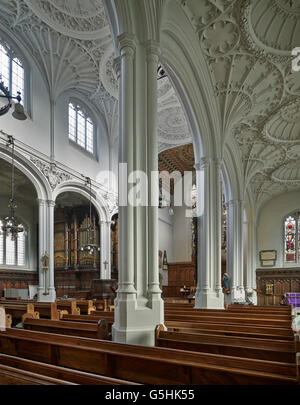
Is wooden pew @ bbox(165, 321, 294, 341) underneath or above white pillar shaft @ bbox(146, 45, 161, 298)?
underneath

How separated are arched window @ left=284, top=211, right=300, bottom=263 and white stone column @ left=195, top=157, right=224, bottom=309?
594 inches

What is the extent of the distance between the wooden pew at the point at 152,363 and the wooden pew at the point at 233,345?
0.76 meters

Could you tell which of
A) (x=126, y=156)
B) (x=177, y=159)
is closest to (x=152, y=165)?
→ (x=126, y=156)

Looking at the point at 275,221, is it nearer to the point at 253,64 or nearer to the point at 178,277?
the point at 178,277

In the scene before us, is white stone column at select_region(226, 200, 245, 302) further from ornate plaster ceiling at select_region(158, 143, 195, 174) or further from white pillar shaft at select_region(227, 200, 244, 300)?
ornate plaster ceiling at select_region(158, 143, 195, 174)

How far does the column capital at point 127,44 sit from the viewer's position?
5.96 metres

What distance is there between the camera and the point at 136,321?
518 centimetres

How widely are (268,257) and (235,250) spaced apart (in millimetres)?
9077

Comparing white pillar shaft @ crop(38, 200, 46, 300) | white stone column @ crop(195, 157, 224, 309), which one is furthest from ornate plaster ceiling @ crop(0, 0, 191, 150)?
white stone column @ crop(195, 157, 224, 309)

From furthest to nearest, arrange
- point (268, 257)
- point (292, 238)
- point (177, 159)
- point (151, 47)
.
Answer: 1. point (268, 257)
2. point (292, 238)
3. point (177, 159)
4. point (151, 47)

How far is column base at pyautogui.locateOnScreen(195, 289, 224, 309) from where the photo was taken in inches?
396

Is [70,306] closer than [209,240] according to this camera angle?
Yes
